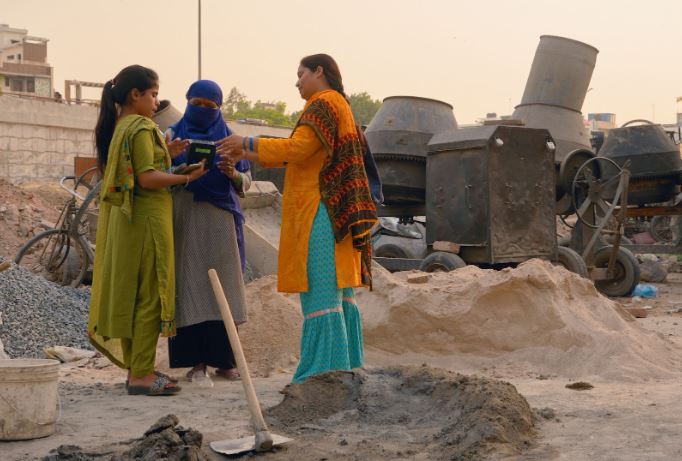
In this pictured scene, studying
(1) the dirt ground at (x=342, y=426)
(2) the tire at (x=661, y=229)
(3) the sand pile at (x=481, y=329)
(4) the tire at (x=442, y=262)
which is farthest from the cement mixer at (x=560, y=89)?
(2) the tire at (x=661, y=229)

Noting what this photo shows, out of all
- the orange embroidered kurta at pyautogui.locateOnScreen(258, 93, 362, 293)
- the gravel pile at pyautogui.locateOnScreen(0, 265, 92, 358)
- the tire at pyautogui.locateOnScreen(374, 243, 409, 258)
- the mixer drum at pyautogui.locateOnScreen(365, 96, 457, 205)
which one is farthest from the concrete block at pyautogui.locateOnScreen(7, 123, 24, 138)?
the orange embroidered kurta at pyautogui.locateOnScreen(258, 93, 362, 293)

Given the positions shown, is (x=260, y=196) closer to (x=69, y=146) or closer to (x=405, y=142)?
(x=405, y=142)

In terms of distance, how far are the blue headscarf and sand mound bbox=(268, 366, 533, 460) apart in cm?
124

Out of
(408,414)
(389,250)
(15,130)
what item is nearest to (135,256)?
(408,414)

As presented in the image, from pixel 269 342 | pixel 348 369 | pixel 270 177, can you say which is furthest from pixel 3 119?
pixel 348 369

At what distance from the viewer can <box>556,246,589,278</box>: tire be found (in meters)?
9.63

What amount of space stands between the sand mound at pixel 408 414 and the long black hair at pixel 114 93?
1.72 metres

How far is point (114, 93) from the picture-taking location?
4703 millimetres

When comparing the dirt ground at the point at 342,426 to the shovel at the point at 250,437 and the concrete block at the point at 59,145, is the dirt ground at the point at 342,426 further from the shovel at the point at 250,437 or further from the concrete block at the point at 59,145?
the concrete block at the point at 59,145

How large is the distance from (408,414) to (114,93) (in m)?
2.25

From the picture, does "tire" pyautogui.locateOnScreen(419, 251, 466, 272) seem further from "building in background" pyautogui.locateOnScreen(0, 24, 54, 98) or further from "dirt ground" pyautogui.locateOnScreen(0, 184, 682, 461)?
"building in background" pyautogui.locateOnScreen(0, 24, 54, 98)

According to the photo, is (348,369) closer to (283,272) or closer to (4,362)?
(283,272)

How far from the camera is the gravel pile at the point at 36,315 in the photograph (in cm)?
640

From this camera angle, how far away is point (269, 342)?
5734 millimetres
